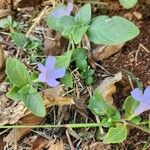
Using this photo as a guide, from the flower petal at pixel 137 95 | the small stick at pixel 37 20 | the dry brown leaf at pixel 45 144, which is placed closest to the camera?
the flower petal at pixel 137 95

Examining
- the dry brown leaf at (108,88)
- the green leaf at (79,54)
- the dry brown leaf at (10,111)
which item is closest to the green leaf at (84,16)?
the green leaf at (79,54)

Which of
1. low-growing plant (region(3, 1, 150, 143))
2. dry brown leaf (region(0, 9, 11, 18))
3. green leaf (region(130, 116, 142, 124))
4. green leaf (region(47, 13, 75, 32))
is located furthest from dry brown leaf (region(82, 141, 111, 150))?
dry brown leaf (region(0, 9, 11, 18))

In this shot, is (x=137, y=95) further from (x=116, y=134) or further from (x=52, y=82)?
(x=52, y=82)

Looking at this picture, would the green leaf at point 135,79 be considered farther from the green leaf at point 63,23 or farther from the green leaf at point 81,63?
the green leaf at point 63,23

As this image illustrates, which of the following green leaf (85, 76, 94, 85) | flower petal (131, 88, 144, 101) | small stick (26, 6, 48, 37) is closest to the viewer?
flower petal (131, 88, 144, 101)

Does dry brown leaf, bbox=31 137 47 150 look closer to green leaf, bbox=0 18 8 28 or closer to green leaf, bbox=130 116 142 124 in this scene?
green leaf, bbox=130 116 142 124

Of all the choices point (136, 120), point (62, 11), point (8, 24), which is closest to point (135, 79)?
point (136, 120)
